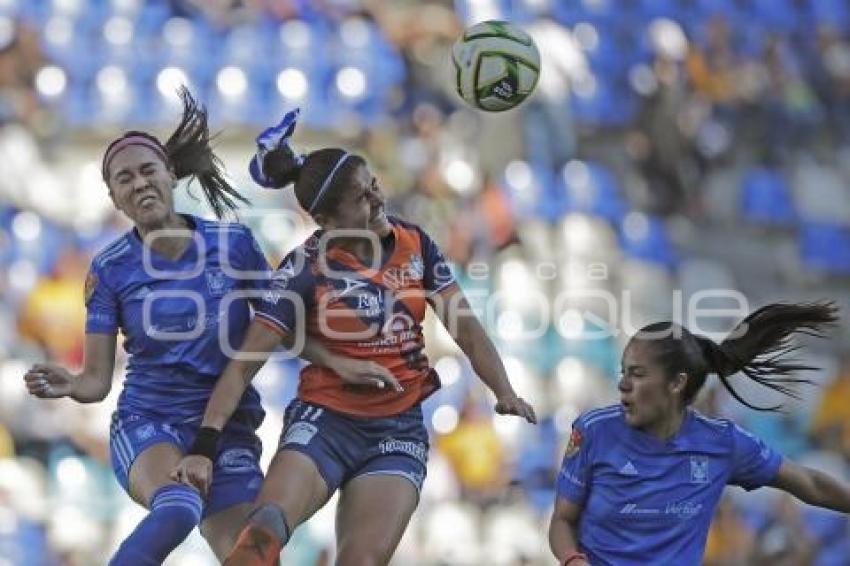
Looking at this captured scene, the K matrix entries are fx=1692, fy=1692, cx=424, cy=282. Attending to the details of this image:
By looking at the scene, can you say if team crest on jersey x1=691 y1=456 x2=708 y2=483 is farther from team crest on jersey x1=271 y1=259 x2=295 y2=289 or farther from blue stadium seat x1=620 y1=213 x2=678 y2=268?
blue stadium seat x1=620 y1=213 x2=678 y2=268

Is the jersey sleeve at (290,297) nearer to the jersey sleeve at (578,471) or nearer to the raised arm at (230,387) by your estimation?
the raised arm at (230,387)

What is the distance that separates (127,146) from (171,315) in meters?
0.57

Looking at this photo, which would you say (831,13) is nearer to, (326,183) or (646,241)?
(646,241)

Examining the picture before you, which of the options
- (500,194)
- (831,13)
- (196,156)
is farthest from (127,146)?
(831,13)

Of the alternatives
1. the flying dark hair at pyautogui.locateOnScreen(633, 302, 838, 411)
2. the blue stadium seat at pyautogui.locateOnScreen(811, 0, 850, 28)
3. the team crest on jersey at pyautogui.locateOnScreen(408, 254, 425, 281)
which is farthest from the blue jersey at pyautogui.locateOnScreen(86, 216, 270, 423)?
the blue stadium seat at pyautogui.locateOnScreen(811, 0, 850, 28)

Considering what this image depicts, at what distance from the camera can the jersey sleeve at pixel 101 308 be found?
5449 millimetres

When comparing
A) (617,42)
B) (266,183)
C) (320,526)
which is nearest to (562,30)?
(617,42)

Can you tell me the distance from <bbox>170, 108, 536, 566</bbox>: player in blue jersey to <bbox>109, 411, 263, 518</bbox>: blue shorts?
199 mm

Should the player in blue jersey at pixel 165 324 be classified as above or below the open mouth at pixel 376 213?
below

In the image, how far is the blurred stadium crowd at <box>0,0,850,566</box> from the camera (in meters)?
9.79

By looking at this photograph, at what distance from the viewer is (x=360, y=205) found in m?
5.32

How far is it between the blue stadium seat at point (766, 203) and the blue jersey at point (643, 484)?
7331 millimetres

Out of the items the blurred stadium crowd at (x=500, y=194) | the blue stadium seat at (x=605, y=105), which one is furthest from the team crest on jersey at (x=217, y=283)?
the blue stadium seat at (x=605, y=105)

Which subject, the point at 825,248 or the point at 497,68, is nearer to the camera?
the point at 497,68
